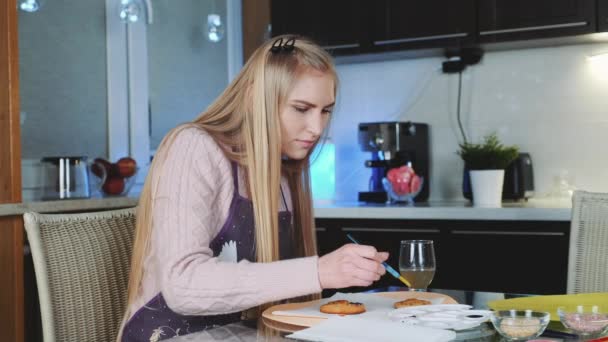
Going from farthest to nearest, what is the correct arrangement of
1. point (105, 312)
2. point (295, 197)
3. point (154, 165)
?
1. point (295, 197)
2. point (105, 312)
3. point (154, 165)

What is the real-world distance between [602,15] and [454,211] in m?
1.05

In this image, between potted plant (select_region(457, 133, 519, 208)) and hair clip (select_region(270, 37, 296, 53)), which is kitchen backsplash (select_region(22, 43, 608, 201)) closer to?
potted plant (select_region(457, 133, 519, 208))

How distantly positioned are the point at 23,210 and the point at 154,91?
1.63m

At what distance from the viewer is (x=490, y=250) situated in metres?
3.00

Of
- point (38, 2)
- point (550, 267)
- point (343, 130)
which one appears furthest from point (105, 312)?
point (343, 130)

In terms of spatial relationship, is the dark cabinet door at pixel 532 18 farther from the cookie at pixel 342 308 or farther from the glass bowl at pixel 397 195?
the cookie at pixel 342 308

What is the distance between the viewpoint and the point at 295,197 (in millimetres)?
1793

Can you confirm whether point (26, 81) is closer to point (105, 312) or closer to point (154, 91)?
point (154, 91)

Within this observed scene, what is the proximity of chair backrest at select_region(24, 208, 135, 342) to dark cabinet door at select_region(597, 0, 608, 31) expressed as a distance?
7.58 ft

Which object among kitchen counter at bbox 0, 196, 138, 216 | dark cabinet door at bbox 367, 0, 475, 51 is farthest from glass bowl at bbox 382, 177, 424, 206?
kitchen counter at bbox 0, 196, 138, 216

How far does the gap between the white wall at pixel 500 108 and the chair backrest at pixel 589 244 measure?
1.55 meters

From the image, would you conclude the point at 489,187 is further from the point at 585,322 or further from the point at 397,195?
the point at 585,322

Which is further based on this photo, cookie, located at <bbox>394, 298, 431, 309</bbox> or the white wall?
the white wall

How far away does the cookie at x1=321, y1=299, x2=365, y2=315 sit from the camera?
1.29m
